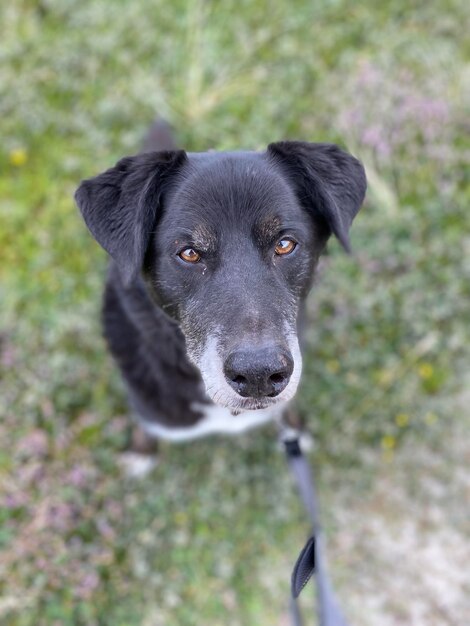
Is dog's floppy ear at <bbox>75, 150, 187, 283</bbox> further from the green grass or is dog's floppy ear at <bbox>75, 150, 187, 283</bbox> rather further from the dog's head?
the green grass

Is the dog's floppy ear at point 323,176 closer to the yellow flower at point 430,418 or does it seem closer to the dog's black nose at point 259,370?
the dog's black nose at point 259,370

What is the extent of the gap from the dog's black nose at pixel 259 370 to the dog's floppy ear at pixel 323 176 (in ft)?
2.07

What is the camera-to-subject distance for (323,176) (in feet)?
7.34

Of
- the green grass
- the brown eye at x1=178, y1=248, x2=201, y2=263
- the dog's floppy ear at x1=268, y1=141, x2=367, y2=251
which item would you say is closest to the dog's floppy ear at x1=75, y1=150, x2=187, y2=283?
the brown eye at x1=178, y1=248, x2=201, y2=263

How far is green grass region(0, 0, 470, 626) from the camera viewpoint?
311 cm

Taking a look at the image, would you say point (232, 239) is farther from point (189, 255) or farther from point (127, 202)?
point (127, 202)

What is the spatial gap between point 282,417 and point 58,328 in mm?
1658

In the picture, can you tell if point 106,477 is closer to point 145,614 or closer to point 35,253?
point 145,614

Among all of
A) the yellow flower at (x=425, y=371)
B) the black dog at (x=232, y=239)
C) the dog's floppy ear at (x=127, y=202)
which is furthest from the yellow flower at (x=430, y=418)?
the dog's floppy ear at (x=127, y=202)

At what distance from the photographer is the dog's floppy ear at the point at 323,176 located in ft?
7.30

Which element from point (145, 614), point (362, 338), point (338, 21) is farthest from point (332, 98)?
point (145, 614)

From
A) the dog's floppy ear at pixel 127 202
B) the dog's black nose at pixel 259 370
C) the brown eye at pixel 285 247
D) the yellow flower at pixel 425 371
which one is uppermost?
the dog's floppy ear at pixel 127 202

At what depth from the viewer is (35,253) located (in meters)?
Result: 3.87

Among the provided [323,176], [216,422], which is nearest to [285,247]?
[323,176]
